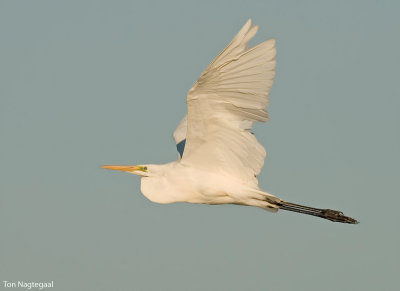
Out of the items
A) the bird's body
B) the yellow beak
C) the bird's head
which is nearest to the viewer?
the bird's body

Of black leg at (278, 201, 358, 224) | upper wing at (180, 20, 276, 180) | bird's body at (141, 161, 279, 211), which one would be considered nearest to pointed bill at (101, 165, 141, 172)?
bird's body at (141, 161, 279, 211)

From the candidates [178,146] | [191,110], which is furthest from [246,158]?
[178,146]

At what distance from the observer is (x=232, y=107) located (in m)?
13.5

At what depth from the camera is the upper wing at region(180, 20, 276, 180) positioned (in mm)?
12828

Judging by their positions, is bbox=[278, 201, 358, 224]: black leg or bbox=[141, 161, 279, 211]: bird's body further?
bbox=[278, 201, 358, 224]: black leg

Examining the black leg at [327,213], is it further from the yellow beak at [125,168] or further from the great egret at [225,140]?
the yellow beak at [125,168]

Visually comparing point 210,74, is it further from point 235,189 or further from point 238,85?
point 235,189

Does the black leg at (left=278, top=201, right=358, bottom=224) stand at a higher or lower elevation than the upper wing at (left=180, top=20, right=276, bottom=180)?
lower

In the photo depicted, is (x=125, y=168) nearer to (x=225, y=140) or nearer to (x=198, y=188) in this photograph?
(x=198, y=188)

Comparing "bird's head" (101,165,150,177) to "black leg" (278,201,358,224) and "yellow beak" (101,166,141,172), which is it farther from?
"black leg" (278,201,358,224)

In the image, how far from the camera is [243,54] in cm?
1278

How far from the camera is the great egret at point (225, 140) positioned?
12898 mm

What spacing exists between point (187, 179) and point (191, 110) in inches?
71.0

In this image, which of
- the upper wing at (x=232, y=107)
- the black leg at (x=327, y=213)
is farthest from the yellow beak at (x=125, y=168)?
the black leg at (x=327, y=213)
